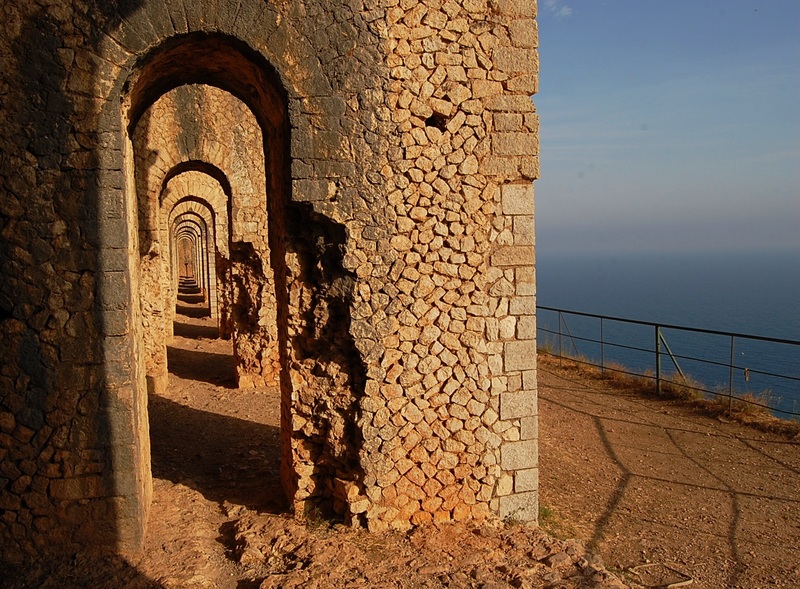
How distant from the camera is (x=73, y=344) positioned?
456cm

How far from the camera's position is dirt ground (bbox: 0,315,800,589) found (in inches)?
183

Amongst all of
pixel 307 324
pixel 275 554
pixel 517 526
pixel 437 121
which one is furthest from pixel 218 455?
pixel 437 121

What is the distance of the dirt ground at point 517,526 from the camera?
464cm

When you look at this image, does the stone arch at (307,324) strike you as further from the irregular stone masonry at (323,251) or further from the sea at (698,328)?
the sea at (698,328)

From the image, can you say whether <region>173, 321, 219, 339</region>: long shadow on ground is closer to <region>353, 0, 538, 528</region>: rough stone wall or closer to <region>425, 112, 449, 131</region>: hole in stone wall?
A: <region>353, 0, 538, 528</region>: rough stone wall

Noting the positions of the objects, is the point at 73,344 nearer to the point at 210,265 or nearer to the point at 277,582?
the point at 277,582

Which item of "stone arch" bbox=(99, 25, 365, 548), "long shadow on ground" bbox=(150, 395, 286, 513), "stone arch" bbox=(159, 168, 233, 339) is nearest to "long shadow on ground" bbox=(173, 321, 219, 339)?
"stone arch" bbox=(159, 168, 233, 339)

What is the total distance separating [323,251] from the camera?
530 centimetres

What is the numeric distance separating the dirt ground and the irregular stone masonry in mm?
326

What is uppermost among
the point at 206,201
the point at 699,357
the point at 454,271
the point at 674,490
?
the point at 206,201

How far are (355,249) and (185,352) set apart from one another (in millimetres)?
9869

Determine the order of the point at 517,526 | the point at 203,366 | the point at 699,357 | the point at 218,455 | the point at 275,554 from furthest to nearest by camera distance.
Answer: the point at 699,357, the point at 203,366, the point at 218,455, the point at 517,526, the point at 275,554

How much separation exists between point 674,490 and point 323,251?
521 cm

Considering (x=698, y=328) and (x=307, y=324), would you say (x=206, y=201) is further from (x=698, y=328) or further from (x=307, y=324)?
(x=698, y=328)
